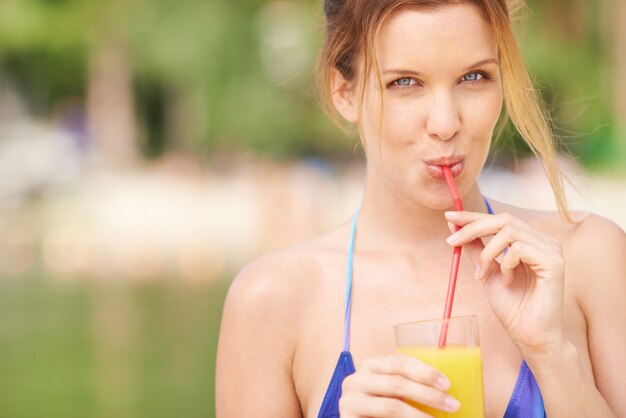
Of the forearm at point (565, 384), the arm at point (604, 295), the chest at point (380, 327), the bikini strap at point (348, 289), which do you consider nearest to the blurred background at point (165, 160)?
the bikini strap at point (348, 289)

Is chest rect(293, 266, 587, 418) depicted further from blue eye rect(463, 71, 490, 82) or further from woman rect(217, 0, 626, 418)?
blue eye rect(463, 71, 490, 82)

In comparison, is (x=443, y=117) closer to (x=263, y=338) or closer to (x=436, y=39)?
(x=436, y=39)

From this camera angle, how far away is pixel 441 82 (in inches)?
89.4

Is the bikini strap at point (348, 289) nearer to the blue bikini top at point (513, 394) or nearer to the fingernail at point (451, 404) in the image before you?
the blue bikini top at point (513, 394)

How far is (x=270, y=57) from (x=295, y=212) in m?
7.07

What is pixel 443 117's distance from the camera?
2.25m

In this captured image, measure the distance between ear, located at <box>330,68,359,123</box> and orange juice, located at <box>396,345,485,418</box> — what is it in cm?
77

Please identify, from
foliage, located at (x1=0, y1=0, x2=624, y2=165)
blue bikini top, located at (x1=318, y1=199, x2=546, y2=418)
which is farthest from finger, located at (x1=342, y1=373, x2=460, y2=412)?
foliage, located at (x1=0, y1=0, x2=624, y2=165)

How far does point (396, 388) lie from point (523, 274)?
401mm

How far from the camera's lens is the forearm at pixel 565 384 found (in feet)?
6.94

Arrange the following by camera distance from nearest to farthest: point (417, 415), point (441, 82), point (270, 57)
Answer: point (417, 415), point (441, 82), point (270, 57)

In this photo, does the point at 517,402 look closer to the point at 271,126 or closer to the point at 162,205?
the point at 162,205

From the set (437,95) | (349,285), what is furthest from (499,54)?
(349,285)

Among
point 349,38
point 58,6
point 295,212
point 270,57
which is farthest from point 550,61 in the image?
point 349,38
